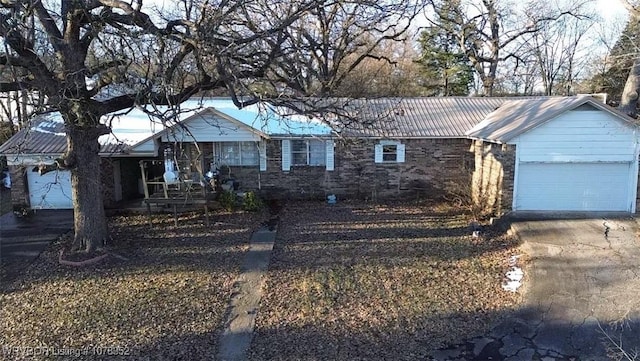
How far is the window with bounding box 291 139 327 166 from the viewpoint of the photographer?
17.0 meters

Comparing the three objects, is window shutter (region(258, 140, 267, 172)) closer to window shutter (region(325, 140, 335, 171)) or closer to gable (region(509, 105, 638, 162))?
window shutter (region(325, 140, 335, 171))

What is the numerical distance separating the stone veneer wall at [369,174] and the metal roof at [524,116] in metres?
1.36

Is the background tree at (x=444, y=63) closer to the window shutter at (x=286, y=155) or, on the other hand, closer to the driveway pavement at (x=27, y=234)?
the window shutter at (x=286, y=155)

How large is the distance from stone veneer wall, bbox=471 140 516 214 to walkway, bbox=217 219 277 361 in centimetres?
691

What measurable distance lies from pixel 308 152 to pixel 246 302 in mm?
9524

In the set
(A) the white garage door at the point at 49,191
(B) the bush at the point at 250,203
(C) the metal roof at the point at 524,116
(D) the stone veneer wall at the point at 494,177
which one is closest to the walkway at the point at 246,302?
(B) the bush at the point at 250,203

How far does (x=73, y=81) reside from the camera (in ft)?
29.0

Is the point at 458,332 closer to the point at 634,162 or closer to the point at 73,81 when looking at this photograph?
A: the point at 73,81

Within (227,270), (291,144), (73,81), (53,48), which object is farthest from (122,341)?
(291,144)

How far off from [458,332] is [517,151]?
7.71 meters

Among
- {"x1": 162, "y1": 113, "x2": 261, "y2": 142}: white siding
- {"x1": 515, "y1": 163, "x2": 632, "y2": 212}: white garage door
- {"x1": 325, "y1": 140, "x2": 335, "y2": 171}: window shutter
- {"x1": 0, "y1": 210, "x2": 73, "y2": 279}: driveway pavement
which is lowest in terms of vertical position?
{"x1": 0, "y1": 210, "x2": 73, "y2": 279}: driveway pavement

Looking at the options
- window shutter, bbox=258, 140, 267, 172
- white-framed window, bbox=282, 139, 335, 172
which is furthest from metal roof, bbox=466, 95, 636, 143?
window shutter, bbox=258, 140, 267, 172

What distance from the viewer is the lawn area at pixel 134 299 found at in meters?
6.82

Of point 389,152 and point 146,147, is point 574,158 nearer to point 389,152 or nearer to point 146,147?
point 389,152
